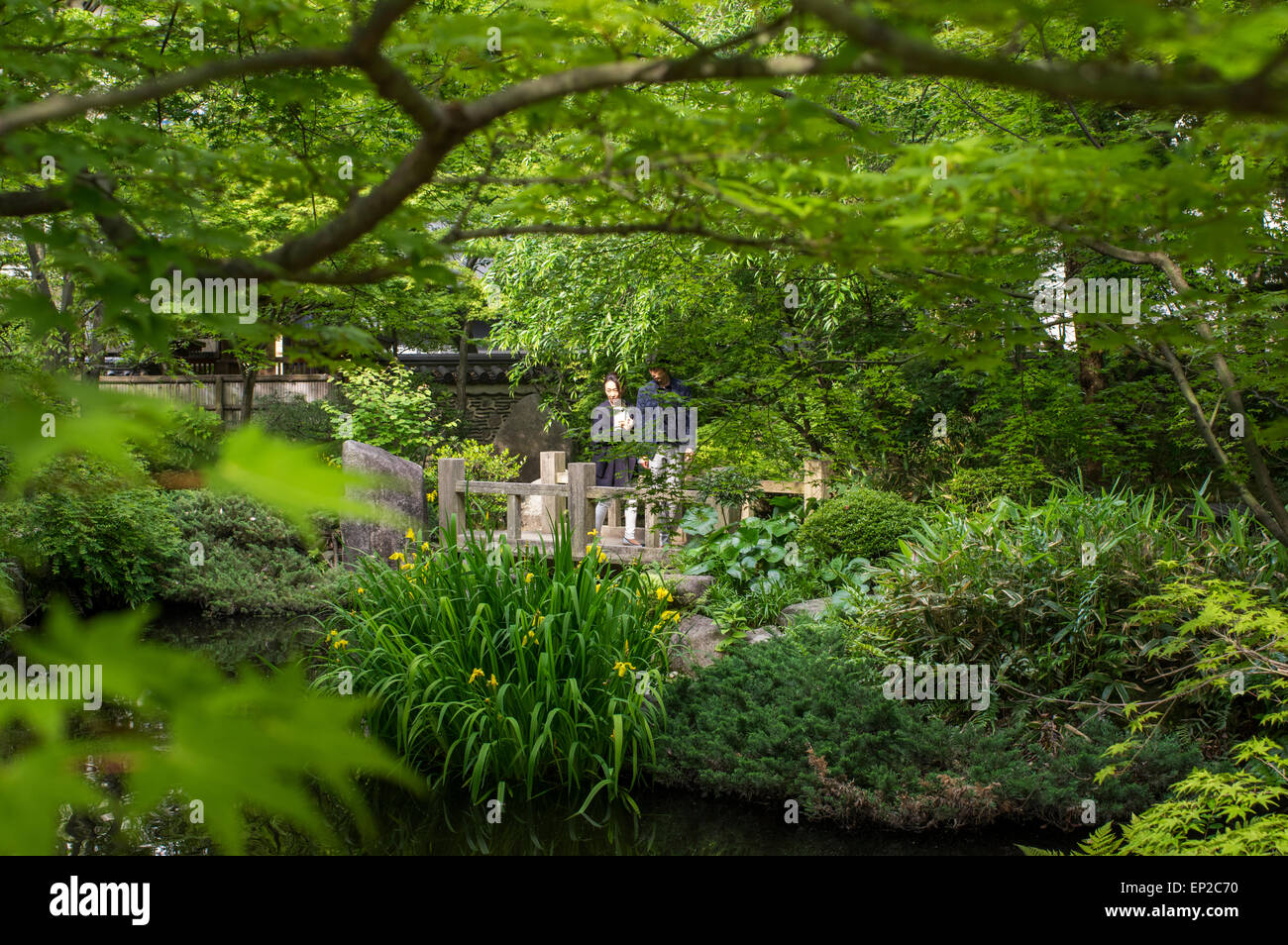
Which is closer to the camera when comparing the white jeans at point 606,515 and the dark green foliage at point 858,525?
the dark green foliage at point 858,525

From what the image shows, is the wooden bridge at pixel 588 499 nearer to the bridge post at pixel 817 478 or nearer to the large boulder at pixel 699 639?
the bridge post at pixel 817 478

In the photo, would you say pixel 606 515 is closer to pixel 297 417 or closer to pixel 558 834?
pixel 558 834

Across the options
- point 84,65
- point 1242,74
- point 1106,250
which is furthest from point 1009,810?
point 84,65

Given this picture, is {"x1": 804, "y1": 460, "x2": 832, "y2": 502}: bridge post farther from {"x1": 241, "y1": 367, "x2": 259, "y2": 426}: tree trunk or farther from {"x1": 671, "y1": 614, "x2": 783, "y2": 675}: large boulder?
{"x1": 241, "y1": 367, "x2": 259, "y2": 426}: tree trunk

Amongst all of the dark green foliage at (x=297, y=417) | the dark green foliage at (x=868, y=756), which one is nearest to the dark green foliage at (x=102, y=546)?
the dark green foliage at (x=297, y=417)

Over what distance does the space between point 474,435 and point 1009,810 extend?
1440cm

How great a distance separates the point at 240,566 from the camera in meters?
10.5

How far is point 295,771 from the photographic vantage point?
937 millimetres

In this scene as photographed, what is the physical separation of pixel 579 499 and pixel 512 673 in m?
3.39

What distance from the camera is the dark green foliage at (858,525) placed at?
6.90 m

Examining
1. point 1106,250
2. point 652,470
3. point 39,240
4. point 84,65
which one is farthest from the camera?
point 652,470

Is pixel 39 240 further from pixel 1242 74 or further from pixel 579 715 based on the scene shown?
pixel 579 715

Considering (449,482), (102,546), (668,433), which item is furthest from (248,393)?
(668,433)

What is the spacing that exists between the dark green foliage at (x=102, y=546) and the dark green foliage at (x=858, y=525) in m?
6.03
